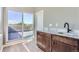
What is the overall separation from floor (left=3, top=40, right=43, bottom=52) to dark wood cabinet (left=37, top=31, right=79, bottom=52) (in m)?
0.10

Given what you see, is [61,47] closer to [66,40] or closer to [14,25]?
[66,40]

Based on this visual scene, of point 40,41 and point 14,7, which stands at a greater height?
point 14,7

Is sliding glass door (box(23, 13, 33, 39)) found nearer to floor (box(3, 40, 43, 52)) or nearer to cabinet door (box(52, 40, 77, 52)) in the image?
floor (box(3, 40, 43, 52))

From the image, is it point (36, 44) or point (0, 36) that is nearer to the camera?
point (0, 36)

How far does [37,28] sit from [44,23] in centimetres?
15

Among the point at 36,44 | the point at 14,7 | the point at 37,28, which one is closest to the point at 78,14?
the point at 37,28

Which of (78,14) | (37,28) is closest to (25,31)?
(37,28)

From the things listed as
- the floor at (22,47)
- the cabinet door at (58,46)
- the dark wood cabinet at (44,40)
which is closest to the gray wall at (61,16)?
the dark wood cabinet at (44,40)

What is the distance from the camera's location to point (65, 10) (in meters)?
2.00

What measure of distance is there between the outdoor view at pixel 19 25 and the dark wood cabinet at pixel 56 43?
0.67 feet

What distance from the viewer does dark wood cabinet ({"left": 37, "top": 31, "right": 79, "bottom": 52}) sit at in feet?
6.24

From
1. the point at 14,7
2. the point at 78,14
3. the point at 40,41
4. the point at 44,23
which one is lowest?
the point at 40,41

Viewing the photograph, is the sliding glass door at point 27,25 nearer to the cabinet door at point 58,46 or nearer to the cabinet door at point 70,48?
the cabinet door at point 58,46
